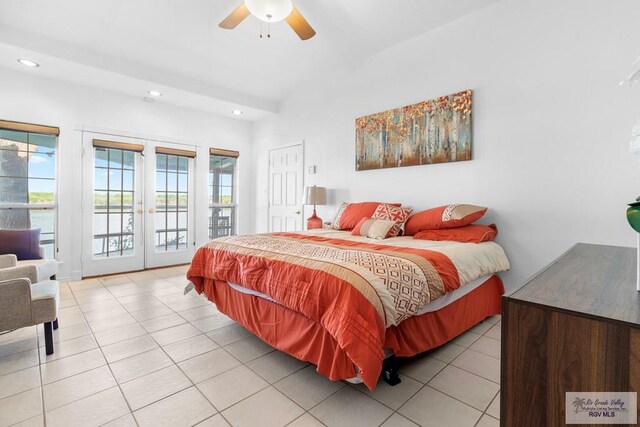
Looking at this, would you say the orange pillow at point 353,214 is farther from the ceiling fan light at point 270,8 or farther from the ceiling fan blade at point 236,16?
the ceiling fan blade at point 236,16

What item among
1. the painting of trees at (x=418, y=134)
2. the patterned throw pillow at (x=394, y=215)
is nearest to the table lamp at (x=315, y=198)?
the painting of trees at (x=418, y=134)

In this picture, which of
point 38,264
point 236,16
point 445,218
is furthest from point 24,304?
point 445,218

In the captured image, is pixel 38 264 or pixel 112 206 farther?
pixel 112 206

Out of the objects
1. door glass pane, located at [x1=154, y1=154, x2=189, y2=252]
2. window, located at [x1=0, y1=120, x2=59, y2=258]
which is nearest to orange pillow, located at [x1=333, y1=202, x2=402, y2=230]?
door glass pane, located at [x1=154, y1=154, x2=189, y2=252]

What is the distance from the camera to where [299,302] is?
1.70 metres

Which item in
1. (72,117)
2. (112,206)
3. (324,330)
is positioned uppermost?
(72,117)

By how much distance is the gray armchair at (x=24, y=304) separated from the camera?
186cm

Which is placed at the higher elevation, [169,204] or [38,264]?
[169,204]

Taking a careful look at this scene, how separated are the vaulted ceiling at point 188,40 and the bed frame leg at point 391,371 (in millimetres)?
3008

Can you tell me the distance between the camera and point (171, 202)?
493 cm

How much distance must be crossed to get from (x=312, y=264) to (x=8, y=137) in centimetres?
432

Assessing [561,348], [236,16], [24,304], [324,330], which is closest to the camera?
[561,348]

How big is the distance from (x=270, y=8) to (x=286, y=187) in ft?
9.93

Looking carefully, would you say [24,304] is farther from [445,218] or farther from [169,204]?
[445,218]
